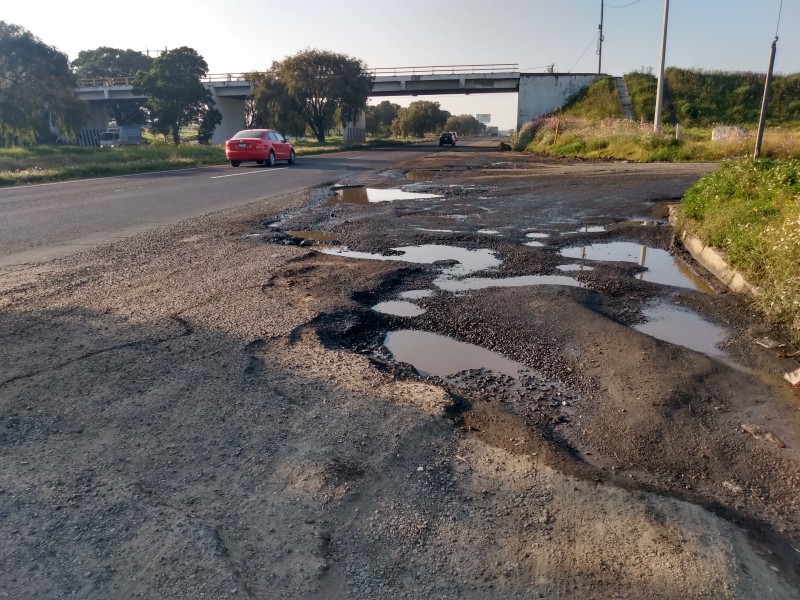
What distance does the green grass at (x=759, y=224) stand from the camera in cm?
570

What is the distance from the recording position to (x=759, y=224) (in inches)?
290

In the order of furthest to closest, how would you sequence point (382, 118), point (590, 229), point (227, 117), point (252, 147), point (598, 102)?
1. point (382, 118)
2. point (227, 117)
3. point (598, 102)
4. point (252, 147)
5. point (590, 229)

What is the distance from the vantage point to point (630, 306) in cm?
647

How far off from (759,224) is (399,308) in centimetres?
447

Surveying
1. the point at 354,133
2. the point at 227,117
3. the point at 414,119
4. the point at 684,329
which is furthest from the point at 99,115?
the point at 684,329

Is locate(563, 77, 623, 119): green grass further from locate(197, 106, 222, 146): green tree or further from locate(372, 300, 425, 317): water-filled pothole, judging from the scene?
locate(372, 300, 425, 317): water-filled pothole

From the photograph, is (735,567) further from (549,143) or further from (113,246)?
(549,143)

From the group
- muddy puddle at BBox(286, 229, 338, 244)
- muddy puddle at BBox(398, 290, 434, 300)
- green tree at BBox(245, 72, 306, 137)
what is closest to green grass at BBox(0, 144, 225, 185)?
muddy puddle at BBox(286, 229, 338, 244)

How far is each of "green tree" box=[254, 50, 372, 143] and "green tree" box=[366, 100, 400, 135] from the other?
57.2 meters

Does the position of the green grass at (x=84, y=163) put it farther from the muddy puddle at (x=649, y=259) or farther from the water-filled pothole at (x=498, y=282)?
the muddy puddle at (x=649, y=259)

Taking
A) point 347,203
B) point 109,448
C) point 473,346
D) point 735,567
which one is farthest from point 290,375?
point 347,203

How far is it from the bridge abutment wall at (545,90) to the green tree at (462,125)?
9506 cm

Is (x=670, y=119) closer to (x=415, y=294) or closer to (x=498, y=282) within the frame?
(x=498, y=282)

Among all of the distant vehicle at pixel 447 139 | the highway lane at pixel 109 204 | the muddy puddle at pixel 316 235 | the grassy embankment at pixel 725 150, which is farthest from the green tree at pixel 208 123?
the muddy puddle at pixel 316 235
